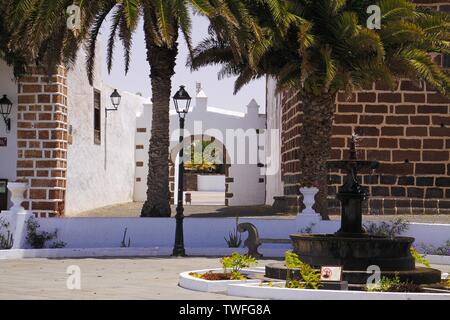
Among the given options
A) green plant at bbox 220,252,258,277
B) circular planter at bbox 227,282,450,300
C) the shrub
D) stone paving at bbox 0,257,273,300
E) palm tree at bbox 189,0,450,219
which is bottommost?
stone paving at bbox 0,257,273,300

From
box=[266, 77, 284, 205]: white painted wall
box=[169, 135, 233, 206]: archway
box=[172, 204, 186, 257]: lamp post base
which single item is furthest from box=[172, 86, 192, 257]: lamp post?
box=[169, 135, 233, 206]: archway

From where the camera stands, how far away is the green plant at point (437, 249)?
17.7 metres

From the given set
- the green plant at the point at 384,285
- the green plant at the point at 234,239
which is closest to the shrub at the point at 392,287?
the green plant at the point at 384,285

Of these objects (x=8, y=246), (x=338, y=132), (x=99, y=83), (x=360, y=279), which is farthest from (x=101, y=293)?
(x=99, y=83)

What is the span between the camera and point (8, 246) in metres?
18.2

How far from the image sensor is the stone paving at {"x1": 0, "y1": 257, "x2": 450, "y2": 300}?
11.1 m

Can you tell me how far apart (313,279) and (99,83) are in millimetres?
17105

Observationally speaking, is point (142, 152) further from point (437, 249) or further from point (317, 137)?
point (437, 249)

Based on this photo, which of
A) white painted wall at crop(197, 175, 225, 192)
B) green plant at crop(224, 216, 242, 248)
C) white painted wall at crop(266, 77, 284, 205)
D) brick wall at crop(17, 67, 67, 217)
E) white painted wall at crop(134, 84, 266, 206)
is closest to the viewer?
green plant at crop(224, 216, 242, 248)

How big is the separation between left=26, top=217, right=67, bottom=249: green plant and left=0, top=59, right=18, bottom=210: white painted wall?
3.54m

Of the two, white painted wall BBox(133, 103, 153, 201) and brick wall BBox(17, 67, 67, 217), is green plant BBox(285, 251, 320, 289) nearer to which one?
brick wall BBox(17, 67, 67, 217)

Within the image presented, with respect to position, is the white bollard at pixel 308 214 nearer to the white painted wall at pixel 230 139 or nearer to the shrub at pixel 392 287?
the shrub at pixel 392 287

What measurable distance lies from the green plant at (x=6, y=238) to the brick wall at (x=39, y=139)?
129 inches

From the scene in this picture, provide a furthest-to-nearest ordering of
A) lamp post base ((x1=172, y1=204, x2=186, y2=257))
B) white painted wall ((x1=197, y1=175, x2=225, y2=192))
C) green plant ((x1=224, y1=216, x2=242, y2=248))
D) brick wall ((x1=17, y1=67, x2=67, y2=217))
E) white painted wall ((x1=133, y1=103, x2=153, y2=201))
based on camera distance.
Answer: white painted wall ((x1=197, y1=175, x2=225, y2=192)), white painted wall ((x1=133, y1=103, x2=153, y2=201)), brick wall ((x1=17, y1=67, x2=67, y2=217)), green plant ((x1=224, y1=216, x2=242, y2=248)), lamp post base ((x1=172, y1=204, x2=186, y2=257))
